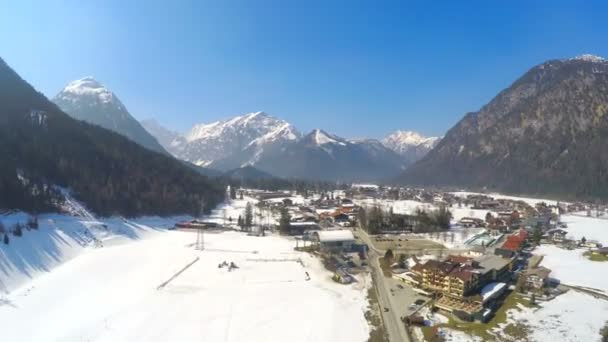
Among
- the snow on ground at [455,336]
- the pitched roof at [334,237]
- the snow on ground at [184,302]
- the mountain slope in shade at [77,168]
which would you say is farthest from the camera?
the mountain slope in shade at [77,168]

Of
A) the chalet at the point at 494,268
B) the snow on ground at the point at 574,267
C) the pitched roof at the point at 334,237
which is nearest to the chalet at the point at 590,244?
the snow on ground at the point at 574,267

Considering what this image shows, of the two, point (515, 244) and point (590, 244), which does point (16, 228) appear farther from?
point (590, 244)

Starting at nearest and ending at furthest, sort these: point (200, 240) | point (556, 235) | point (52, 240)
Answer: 1. point (52, 240)
2. point (200, 240)
3. point (556, 235)

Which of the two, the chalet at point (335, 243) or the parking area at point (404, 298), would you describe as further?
the chalet at point (335, 243)

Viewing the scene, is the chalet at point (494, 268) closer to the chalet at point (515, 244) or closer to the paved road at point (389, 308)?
the chalet at point (515, 244)

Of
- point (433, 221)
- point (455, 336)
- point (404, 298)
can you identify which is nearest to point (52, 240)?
point (404, 298)

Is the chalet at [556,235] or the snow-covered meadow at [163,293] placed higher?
the chalet at [556,235]
